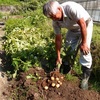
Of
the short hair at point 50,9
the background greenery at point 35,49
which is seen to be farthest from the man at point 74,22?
the background greenery at point 35,49

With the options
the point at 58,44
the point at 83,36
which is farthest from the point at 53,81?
the point at 83,36

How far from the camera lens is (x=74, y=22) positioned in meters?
4.40

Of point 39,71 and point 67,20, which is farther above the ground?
point 67,20

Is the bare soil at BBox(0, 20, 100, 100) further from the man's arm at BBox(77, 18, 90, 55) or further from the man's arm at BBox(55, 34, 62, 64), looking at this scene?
the man's arm at BBox(77, 18, 90, 55)

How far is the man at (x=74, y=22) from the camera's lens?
13.4ft

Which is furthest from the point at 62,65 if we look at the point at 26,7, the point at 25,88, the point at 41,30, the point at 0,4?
the point at 0,4

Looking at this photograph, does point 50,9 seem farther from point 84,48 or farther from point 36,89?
point 36,89

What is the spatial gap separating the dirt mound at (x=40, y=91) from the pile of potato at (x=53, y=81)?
6 cm

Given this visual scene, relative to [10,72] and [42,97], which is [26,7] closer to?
[10,72]

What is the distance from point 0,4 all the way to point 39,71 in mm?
9303

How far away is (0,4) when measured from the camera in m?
13.9

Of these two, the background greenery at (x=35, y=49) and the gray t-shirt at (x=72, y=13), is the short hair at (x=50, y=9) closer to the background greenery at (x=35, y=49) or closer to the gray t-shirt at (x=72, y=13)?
the gray t-shirt at (x=72, y=13)

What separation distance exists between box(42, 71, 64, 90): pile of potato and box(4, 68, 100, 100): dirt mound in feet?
0.18

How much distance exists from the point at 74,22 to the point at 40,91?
4.04 feet
